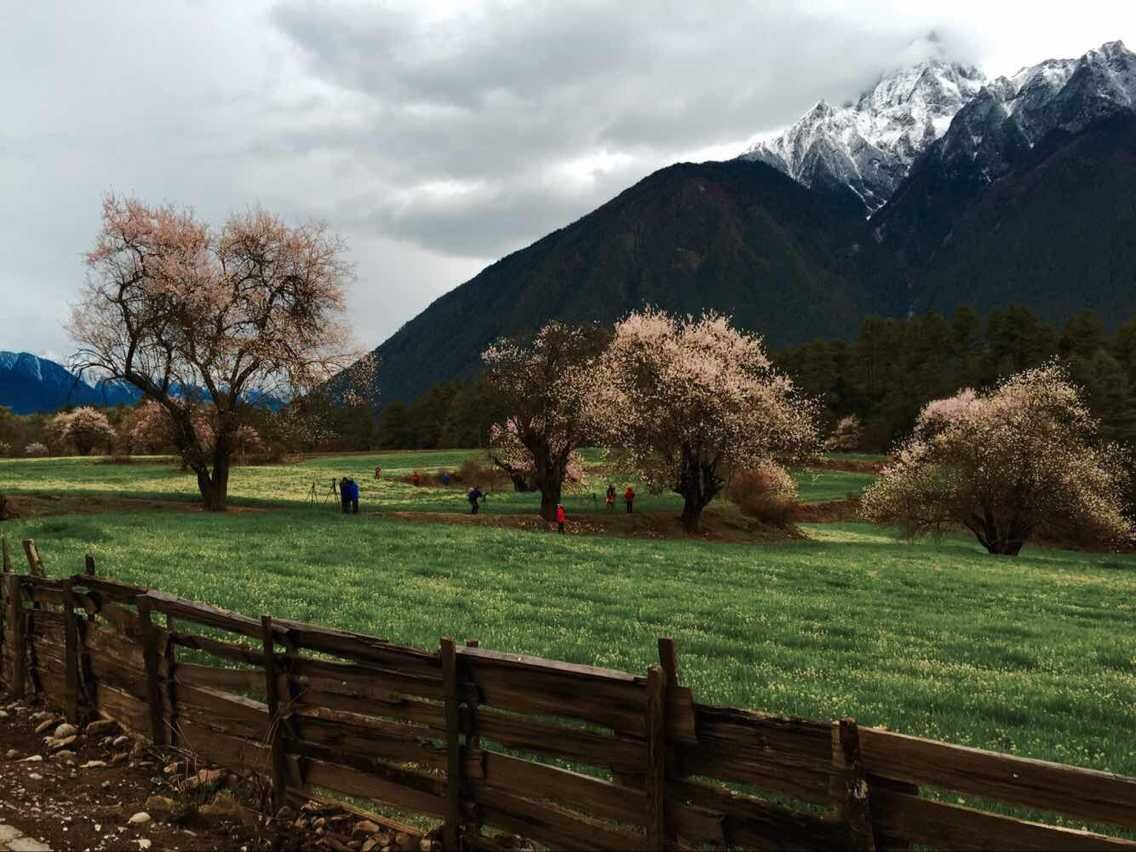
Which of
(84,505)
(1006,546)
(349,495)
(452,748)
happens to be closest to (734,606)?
(452,748)

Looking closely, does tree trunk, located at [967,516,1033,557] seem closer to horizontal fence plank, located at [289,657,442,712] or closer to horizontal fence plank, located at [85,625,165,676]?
horizontal fence plank, located at [289,657,442,712]

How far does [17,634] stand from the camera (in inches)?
482

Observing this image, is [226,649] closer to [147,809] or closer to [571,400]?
[147,809]

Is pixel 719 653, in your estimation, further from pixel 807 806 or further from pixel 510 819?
pixel 510 819

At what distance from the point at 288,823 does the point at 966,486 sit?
156 ft

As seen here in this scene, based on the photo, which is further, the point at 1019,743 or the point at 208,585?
the point at 208,585

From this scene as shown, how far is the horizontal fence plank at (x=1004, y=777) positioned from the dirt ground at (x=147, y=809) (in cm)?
433

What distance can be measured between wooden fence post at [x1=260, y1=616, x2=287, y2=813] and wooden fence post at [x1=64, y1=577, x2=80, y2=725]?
463 centimetres

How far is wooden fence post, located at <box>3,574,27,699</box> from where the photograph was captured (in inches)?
480

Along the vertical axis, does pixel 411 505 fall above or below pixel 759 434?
below

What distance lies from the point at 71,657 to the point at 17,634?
6.47 feet

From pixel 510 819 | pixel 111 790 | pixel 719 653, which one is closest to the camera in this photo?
pixel 510 819

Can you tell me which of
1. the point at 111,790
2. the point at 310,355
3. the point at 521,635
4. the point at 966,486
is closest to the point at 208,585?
the point at 521,635

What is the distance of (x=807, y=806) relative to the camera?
7922 mm
